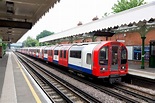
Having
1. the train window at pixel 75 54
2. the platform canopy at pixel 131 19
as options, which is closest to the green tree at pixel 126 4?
the platform canopy at pixel 131 19

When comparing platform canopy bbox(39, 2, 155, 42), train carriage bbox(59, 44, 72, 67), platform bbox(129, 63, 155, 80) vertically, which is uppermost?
platform canopy bbox(39, 2, 155, 42)

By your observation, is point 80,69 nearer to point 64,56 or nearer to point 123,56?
point 123,56

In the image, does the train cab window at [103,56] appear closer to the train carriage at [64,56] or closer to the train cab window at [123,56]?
the train cab window at [123,56]

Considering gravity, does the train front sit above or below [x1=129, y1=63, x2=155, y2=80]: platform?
above

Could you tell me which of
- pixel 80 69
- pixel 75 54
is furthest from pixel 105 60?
pixel 75 54

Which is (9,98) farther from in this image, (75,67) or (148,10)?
(148,10)

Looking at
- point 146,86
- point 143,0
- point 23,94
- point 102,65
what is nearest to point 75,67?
point 102,65

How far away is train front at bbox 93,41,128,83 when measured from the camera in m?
11.8

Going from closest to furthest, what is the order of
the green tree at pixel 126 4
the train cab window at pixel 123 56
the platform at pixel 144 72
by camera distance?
the platform at pixel 144 72 < the train cab window at pixel 123 56 < the green tree at pixel 126 4

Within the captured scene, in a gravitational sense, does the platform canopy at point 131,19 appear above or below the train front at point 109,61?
above

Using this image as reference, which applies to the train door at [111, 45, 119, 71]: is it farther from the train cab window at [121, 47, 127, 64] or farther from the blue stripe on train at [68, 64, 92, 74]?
the blue stripe on train at [68, 64, 92, 74]

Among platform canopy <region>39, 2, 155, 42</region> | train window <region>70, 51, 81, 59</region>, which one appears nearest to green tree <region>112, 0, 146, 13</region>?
platform canopy <region>39, 2, 155, 42</region>

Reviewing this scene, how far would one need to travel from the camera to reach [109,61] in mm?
12062

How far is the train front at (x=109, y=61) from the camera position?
11.8 m
